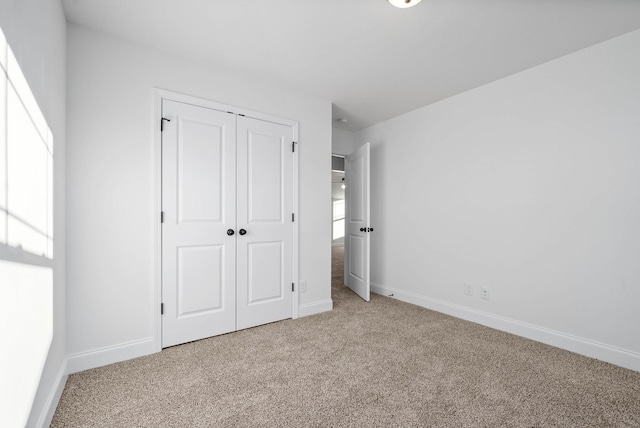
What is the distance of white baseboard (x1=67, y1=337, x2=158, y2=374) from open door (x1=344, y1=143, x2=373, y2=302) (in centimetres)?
244

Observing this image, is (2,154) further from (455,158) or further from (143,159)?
(455,158)

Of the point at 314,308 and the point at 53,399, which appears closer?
the point at 53,399

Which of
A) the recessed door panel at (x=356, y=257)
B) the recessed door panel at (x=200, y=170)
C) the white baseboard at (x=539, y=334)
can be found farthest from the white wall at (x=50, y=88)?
the white baseboard at (x=539, y=334)

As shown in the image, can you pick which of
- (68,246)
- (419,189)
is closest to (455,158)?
(419,189)

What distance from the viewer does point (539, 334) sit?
2.54 metres

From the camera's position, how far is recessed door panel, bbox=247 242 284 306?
2834 millimetres

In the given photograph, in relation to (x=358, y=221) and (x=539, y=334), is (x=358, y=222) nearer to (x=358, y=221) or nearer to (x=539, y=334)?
(x=358, y=221)

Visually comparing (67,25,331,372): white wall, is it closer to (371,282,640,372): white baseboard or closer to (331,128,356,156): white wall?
(331,128,356,156): white wall

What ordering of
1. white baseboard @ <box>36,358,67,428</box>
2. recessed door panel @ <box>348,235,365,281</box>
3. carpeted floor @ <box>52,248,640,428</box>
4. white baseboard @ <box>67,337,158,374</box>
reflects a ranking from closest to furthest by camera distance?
white baseboard @ <box>36,358,67,428</box>, carpeted floor @ <box>52,248,640,428</box>, white baseboard @ <box>67,337,158,374</box>, recessed door panel @ <box>348,235,365,281</box>

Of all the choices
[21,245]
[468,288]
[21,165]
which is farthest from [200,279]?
[468,288]

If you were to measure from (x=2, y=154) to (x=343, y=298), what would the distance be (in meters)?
3.47

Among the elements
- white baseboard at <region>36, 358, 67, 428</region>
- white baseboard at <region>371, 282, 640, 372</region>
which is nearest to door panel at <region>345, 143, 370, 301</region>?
white baseboard at <region>371, 282, 640, 372</region>

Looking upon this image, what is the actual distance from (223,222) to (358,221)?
6.54 ft

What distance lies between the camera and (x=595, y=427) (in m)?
1.48
